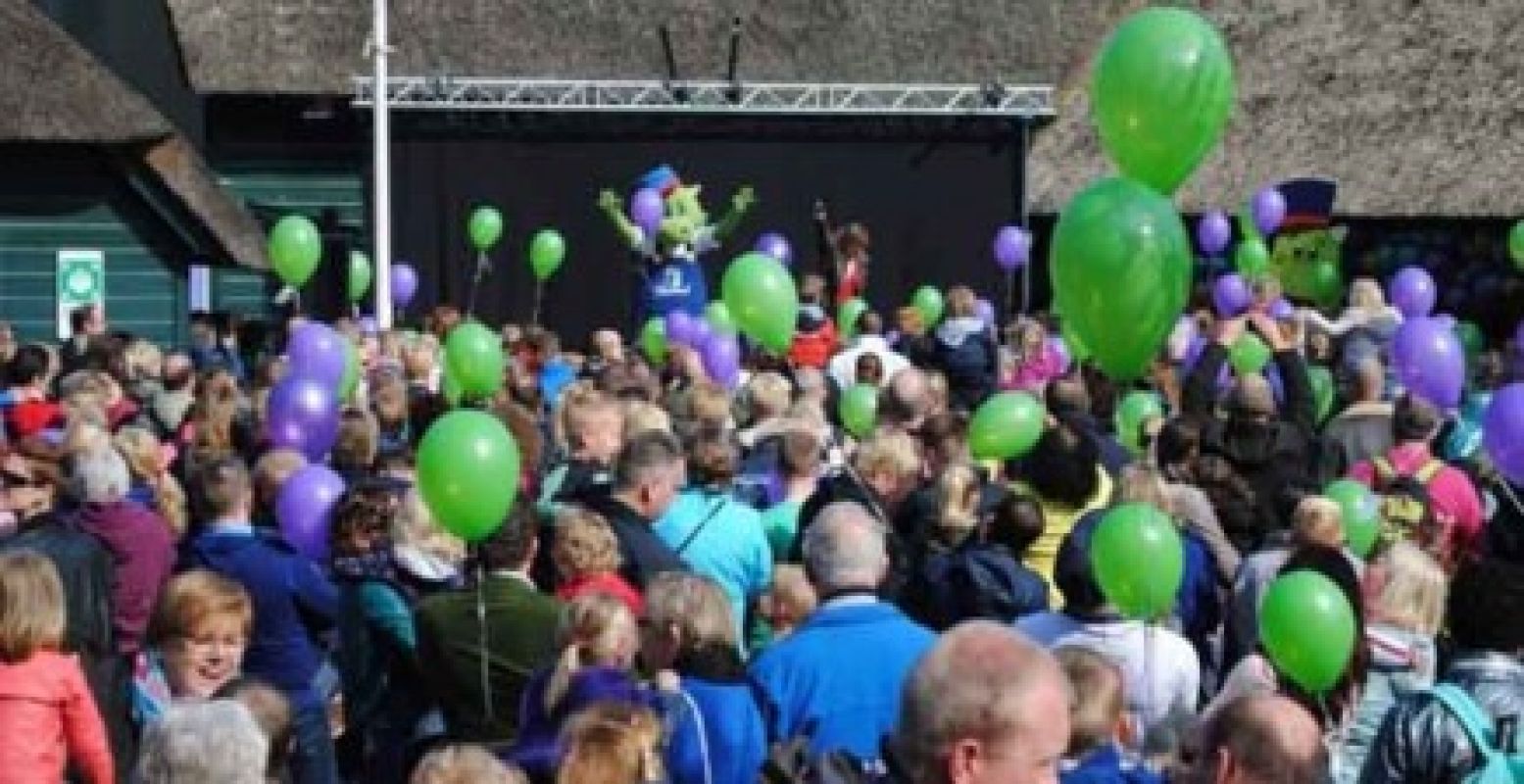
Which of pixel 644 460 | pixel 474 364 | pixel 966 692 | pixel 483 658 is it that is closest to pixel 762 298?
pixel 474 364

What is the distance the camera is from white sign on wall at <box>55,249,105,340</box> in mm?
23391

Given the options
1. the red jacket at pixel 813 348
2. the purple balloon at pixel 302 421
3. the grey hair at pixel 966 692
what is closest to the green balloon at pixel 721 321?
the red jacket at pixel 813 348

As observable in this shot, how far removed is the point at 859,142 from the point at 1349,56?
5084 mm

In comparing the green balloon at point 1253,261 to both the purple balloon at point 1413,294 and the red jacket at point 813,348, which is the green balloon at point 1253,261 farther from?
the red jacket at point 813,348

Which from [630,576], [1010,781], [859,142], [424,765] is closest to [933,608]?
[630,576]

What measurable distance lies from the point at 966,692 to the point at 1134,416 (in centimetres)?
688

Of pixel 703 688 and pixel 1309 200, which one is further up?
pixel 1309 200

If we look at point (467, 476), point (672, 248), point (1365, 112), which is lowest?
point (467, 476)

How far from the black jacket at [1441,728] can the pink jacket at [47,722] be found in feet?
10.2

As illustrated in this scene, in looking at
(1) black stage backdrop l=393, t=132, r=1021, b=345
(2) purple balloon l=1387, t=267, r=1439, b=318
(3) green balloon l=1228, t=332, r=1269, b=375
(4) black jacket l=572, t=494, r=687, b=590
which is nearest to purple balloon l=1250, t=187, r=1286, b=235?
(2) purple balloon l=1387, t=267, r=1439, b=318

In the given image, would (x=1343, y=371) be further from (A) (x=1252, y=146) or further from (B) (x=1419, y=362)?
(A) (x=1252, y=146)

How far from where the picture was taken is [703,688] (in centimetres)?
712

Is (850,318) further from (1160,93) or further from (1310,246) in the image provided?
(1160,93)

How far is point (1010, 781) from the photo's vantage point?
14.8ft
